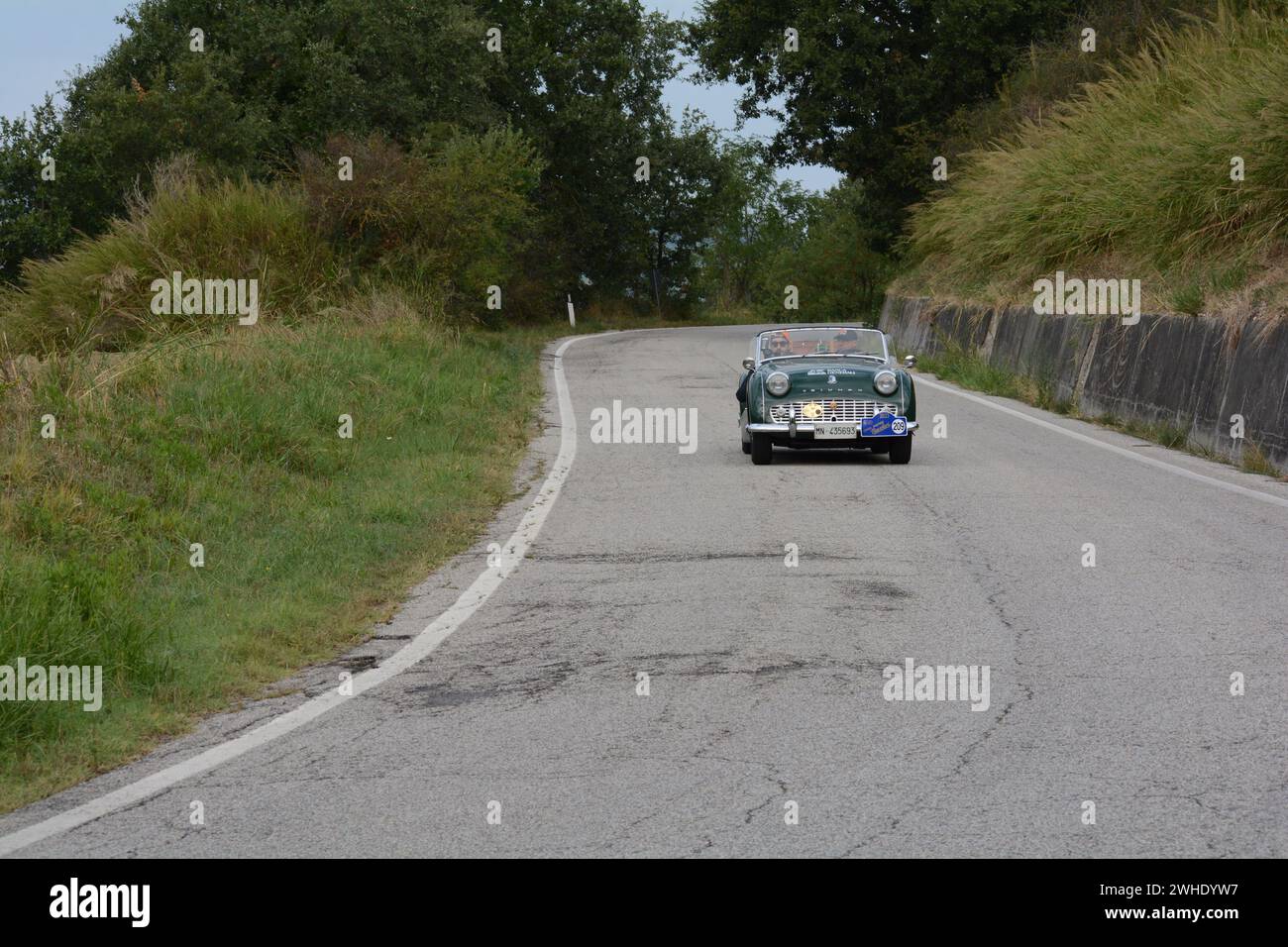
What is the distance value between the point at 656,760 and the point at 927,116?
119ft

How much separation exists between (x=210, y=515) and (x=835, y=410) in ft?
19.7

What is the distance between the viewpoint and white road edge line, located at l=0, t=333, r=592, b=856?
16.8ft

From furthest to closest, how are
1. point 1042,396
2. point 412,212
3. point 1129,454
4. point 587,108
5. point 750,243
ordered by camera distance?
point 750,243 → point 587,108 → point 412,212 → point 1042,396 → point 1129,454

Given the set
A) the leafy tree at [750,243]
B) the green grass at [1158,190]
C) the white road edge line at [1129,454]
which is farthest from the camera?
the leafy tree at [750,243]

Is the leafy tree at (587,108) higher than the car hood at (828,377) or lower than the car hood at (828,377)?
higher

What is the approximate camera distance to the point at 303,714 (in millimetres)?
6473

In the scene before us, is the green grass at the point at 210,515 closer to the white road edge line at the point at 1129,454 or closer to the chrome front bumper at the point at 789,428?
the chrome front bumper at the point at 789,428

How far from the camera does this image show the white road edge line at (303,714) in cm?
512

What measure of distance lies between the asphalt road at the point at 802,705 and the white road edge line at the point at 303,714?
73 mm

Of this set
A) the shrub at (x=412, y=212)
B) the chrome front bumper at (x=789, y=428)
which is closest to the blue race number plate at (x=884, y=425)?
the chrome front bumper at (x=789, y=428)

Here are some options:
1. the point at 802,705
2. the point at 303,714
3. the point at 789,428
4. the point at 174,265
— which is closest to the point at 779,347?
the point at 789,428

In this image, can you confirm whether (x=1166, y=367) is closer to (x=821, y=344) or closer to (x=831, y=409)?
(x=821, y=344)

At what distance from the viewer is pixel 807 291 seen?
219 feet

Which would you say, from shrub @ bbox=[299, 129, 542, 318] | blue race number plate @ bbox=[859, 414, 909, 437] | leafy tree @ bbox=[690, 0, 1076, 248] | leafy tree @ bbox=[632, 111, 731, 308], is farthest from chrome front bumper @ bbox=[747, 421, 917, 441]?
leafy tree @ bbox=[632, 111, 731, 308]
